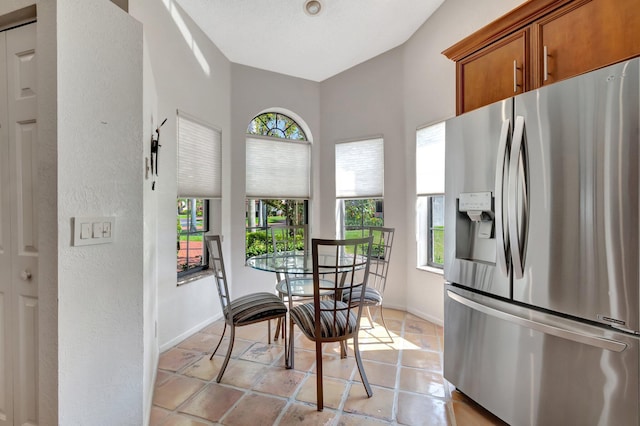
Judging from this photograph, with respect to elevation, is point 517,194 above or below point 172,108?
below

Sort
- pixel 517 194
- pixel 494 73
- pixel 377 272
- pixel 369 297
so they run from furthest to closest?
pixel 377 272, pixel 369 297, pixel 494 73, pixel 517 194

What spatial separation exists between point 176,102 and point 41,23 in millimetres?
1540

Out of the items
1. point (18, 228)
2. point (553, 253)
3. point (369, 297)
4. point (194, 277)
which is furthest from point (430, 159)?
point (18, 228)

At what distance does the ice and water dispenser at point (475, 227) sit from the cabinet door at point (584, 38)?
0.69 metres

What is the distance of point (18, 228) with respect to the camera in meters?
1.36

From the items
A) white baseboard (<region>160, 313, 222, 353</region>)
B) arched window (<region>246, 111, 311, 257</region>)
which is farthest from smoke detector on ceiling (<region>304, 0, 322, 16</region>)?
white baseboard (<region>160, 313, 222, 353</region>)

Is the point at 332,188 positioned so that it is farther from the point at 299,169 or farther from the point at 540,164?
the point at 540,164

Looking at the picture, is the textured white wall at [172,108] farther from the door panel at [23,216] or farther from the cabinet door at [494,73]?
the cabinet door at [494,73]

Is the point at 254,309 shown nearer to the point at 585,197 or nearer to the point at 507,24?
the point at 585,197

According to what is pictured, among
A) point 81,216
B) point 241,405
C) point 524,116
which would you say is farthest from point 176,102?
point 524,116

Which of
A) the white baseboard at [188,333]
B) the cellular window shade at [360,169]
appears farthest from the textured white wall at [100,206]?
the cellular window shade at [360,169]

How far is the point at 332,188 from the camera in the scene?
4129mm

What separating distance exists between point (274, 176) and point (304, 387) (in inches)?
100

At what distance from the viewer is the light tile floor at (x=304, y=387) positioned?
1848mm
